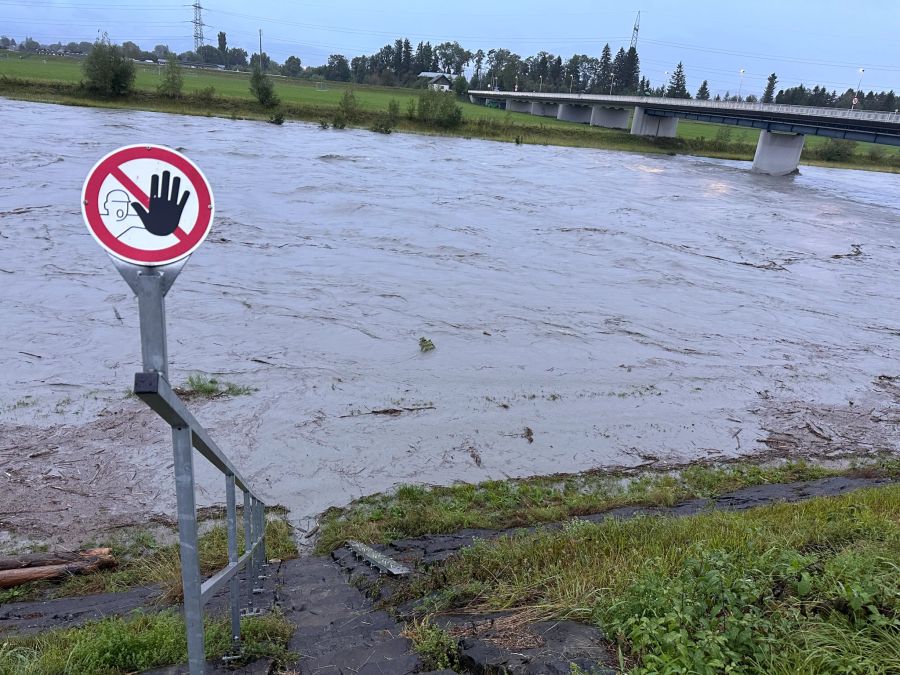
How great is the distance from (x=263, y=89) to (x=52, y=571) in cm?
6692

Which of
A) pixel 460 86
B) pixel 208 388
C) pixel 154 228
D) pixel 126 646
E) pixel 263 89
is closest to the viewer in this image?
pixel 154 228

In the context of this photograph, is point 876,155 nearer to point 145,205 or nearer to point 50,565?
point 50,565

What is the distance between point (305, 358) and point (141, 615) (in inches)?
315

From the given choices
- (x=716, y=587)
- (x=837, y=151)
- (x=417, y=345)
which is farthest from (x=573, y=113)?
(x=716, y=587)

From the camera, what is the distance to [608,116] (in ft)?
320

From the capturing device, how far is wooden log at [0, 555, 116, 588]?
6258mm

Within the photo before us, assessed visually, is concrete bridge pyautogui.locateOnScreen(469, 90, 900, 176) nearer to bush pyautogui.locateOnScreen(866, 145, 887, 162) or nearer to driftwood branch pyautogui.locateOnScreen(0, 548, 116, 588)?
bush pyautogui.locateOnScreen(866, 145, 887, 162)

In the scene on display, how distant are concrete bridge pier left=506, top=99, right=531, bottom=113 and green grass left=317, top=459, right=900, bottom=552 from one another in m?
124

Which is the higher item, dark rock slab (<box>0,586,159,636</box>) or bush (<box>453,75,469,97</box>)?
bush (<box>453,75,469,97</box>)

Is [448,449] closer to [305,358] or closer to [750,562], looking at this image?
[305,358]

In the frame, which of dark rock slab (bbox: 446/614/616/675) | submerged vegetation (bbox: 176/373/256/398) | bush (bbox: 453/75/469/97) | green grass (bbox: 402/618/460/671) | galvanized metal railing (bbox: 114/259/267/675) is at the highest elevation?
bush (bbox: 453/75/469/97)

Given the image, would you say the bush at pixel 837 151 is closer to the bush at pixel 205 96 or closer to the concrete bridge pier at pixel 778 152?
the concrete bridge pier at pixel 778 152

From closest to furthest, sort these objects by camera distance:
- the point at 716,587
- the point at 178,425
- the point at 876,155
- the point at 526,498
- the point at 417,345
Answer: the point at 178,425, the point at 716,587, the point at 526,498, the point at 417,345, the point at 876,155

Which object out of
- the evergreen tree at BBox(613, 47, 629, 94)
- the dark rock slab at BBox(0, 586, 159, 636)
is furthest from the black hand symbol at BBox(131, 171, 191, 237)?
the evergreen tree at BBox(613, 47, 629, 94)
